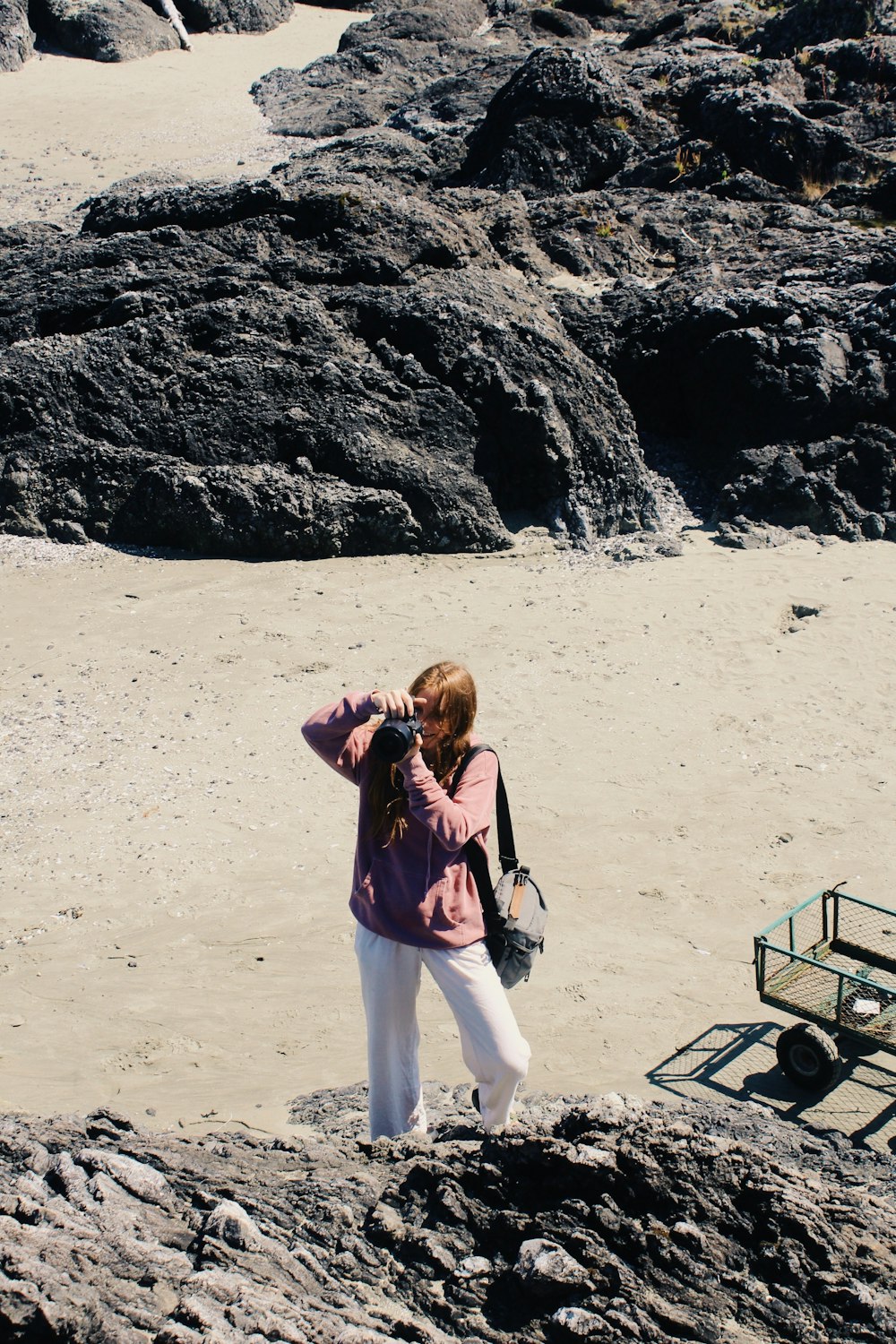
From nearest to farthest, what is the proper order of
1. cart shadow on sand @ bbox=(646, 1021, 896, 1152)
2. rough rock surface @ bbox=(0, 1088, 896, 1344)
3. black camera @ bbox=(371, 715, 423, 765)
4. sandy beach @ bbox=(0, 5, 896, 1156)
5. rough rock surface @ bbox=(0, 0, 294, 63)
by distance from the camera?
rough rock surface @ bbox=(0, 1088, 896, 1344), black camera @ bbox=(371, 715, 423, 765), cart shadow on sand @ bbox=(646, 1021, 896, 1152), sandy beach @ bbox=(0, 5, 896, 1156), rough rock surface @ bbox=(0, 0, 294, 63)

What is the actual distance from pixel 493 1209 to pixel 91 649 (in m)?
7.27

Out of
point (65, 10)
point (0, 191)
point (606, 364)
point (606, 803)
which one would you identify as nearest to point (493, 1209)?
point (606, 803)

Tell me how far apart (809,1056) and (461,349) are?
921 cm

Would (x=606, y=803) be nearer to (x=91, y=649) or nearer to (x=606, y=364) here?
(x=91, y=649)

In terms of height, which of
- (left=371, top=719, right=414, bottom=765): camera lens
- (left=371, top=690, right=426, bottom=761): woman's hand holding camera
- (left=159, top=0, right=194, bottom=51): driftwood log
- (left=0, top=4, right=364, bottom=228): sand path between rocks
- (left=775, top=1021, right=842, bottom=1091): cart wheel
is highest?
(left=159, top=0, right=194, bottom=51): driftwood log

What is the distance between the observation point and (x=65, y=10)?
26.7 meters

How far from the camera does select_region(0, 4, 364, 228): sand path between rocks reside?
802 inches

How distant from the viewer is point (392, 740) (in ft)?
10.4

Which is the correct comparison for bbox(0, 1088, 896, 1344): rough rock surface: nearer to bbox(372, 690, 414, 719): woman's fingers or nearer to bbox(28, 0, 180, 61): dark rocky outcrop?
bbox(372, 690, 414, 719): woman's fingers

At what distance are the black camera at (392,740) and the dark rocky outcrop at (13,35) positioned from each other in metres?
28.1

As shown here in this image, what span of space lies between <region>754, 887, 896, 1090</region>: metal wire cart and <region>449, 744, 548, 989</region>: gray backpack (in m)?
1.73

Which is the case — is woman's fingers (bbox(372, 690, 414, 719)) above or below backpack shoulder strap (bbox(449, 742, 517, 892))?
above

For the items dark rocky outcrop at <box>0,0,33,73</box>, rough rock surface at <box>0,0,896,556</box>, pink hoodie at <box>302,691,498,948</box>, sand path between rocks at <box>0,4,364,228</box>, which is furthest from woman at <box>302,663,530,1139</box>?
dark rocky outcrop at <box>0,0,33,73</box>

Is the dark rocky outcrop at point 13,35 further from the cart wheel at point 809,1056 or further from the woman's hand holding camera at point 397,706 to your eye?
the cart wheel at point 809,1056
